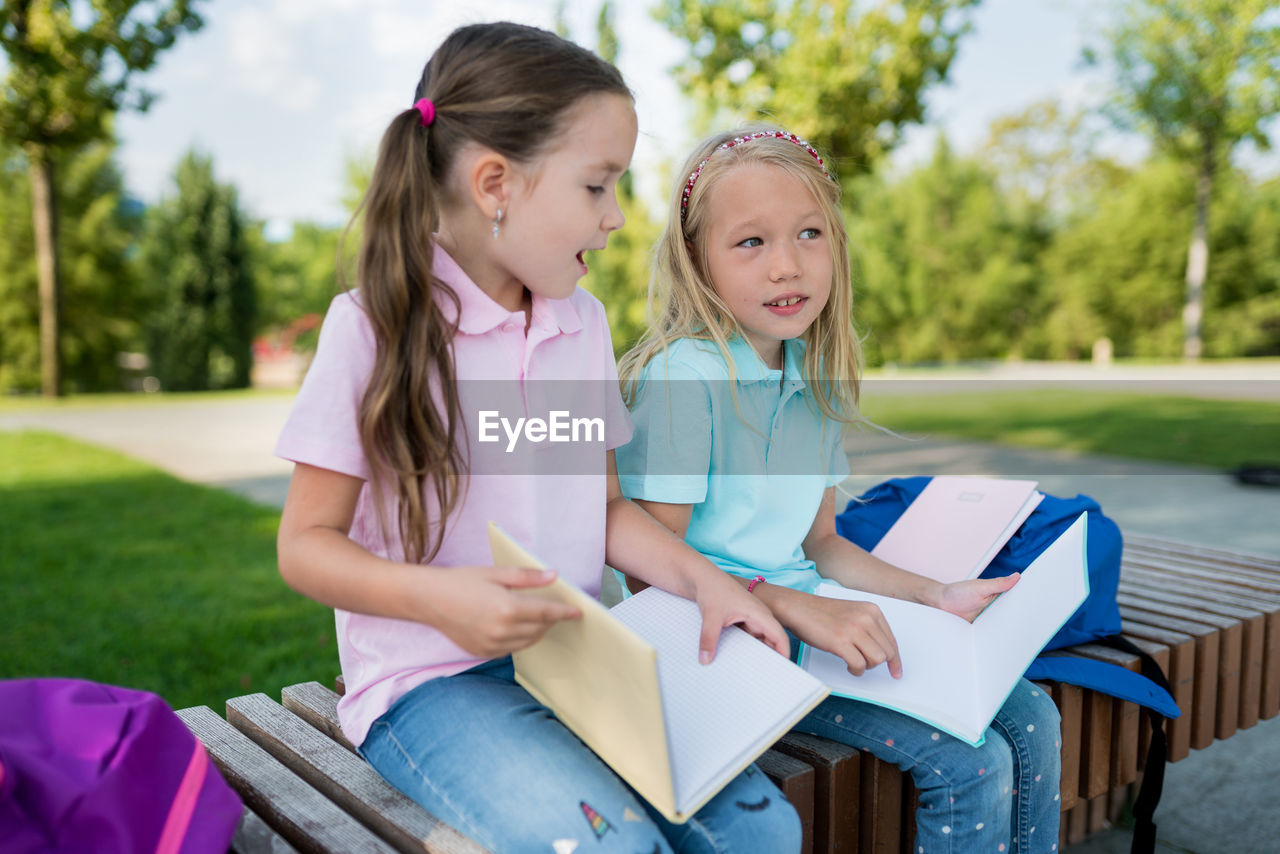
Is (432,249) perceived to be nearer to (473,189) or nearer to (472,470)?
(473,189)

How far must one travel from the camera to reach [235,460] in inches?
332

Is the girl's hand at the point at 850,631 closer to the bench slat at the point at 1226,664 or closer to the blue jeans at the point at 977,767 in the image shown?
the blue jeans at the point at 977,767

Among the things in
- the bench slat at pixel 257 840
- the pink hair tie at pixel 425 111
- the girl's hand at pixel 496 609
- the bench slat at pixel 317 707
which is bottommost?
the bench slat at pixel 317 707

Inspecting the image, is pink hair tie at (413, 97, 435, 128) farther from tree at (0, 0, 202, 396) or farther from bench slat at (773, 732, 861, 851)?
tree at (0, 0, 202, 396)

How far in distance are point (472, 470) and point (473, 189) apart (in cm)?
42

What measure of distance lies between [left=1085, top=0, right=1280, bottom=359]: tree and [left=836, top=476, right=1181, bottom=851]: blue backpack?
18158mm

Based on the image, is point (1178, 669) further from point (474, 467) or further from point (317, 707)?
point (317, 707)

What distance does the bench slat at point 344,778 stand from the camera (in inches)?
49.1

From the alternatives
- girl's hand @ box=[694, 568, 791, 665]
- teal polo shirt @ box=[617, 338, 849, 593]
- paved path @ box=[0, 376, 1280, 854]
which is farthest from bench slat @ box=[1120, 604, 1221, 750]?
girl's hand @ box=[694, 568, 791, 665]

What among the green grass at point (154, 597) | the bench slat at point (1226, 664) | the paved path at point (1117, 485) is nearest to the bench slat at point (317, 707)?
the green grass at point (154, 597)


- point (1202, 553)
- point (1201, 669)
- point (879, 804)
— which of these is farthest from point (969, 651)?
point (1202, 553)

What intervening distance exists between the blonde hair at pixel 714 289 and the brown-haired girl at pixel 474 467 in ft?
1.42

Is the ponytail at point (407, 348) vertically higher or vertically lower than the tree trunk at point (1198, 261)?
lower

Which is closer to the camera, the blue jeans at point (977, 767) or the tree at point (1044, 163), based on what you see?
the blue jeans at point (977, 767)
